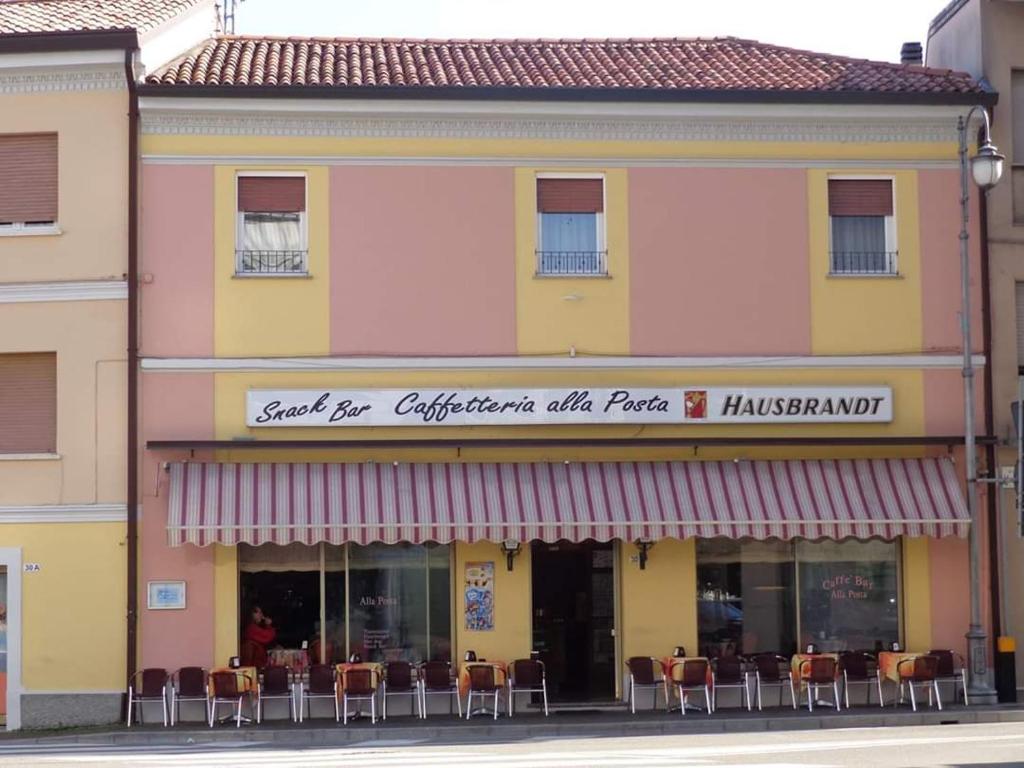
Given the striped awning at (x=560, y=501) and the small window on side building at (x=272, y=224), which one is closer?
the striped awning at (x=560, y=501)

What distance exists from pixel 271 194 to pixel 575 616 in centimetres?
735

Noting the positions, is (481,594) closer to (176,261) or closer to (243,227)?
(243,227)

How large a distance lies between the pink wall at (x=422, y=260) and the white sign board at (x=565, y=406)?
0.72 meters

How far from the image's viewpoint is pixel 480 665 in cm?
2117

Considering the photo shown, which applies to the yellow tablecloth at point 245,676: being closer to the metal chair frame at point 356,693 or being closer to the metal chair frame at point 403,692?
the metal chair frame at point 356,693

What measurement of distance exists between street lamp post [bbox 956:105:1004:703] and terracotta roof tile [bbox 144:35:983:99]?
1.28 meters

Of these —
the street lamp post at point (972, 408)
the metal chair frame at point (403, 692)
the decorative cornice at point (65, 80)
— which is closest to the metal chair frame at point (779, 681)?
the street lamp post at point (972, 408)

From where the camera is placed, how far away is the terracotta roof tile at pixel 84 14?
22375 millimetres

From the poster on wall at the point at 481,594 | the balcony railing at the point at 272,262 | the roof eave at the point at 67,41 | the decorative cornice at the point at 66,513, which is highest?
the roof eave at the point at 67,41

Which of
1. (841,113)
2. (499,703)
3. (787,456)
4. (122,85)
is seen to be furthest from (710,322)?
(122,85)

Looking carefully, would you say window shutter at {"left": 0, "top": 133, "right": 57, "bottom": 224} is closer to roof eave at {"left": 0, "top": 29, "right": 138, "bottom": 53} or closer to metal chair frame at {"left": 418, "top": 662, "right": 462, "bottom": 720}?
roof eave at {"left": 0, "top": 29, "right": 138, "bottom": 53}

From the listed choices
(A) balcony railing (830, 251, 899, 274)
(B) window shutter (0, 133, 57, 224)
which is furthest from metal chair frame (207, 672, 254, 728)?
(A) balcony railing (830, 251, 899, 274)

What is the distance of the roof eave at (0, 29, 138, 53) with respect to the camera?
21688 millimetres

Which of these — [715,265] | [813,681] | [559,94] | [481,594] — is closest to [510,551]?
[481,594]
